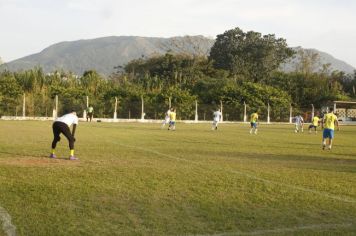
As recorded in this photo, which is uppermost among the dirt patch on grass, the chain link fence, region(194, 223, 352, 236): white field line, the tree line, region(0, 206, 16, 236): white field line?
the tree line

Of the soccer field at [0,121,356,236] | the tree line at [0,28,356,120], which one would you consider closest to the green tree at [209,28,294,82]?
the tree line at [0,28,356,120]

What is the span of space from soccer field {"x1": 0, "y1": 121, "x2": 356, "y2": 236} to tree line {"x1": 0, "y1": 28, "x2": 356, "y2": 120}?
89.0ft

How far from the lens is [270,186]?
10148mm

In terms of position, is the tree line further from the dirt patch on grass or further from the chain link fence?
the dirt patch on grass

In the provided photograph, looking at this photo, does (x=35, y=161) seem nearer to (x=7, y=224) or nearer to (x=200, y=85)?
(x=7, y=224)

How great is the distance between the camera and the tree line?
174ft

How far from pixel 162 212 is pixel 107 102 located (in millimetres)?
46980

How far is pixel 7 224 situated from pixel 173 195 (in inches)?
124

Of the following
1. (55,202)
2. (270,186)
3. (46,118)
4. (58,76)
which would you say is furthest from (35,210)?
(58,76)

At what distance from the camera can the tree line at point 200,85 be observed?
53156 mm

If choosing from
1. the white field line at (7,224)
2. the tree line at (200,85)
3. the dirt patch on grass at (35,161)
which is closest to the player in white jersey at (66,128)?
the dirt patch on grass at (35,161)

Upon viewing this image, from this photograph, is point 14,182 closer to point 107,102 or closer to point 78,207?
point 78,207

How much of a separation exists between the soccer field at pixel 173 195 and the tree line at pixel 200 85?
2713 centimetres

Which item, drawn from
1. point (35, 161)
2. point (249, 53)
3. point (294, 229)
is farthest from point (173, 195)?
point (249, 53)
